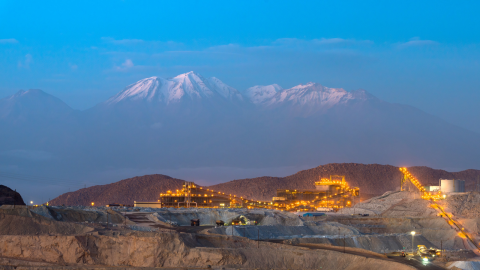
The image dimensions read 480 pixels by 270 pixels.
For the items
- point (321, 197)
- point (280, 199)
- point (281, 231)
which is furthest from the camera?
point (321, 197)

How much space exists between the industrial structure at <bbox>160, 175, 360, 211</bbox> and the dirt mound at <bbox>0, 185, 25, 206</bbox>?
3880 cm

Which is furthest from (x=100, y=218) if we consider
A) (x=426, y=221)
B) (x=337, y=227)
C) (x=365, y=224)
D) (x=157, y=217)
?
(x=426, y=221)

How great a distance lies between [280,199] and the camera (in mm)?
139500

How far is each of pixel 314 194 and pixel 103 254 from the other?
103 metres

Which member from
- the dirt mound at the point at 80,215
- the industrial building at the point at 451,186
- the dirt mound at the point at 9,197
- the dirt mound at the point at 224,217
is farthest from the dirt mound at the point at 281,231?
the industrial building at the point at 451,186

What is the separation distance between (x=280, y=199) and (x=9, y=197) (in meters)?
67.8

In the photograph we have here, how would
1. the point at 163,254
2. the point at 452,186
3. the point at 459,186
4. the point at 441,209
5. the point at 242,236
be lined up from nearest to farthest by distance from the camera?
the point at 163,254, the point at 242,236, the point at 441,209, the point at 452,186, the point at 459,186

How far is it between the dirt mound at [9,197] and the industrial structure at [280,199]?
38.8m

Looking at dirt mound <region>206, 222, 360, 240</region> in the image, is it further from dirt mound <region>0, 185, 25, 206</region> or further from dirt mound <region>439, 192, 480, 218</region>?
dirt mound <region>0, 185, 25, 206</region>

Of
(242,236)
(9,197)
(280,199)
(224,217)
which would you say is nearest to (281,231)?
(242,236)

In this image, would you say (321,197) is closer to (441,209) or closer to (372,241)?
(441,209)

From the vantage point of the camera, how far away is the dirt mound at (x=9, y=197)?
92.7 m

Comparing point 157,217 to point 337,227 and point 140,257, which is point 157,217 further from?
point 140,257

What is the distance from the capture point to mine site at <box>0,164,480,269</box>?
41469mm
